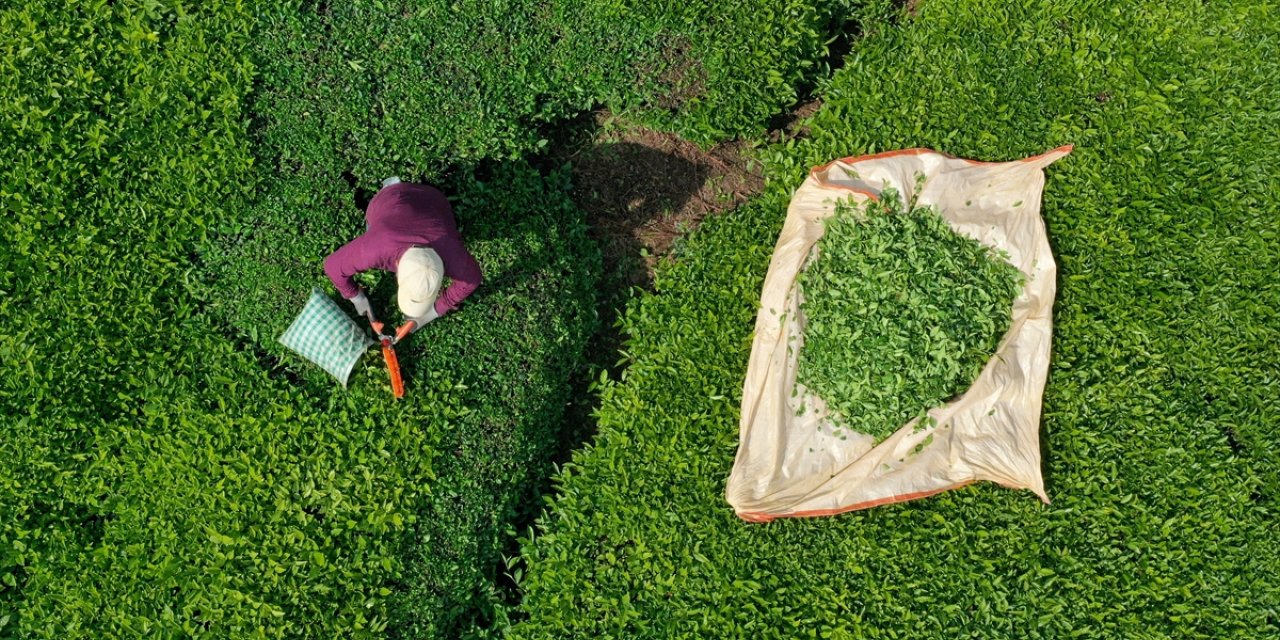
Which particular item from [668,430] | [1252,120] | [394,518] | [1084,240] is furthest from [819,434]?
[1252,120]

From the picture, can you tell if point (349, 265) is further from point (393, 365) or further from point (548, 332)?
point (548, 332)

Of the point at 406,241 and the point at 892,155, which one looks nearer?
the point at 406,241

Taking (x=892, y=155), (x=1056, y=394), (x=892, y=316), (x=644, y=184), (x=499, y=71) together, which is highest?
(x=499, y=71)

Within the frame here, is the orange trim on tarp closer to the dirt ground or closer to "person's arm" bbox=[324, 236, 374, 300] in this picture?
the dirt ground

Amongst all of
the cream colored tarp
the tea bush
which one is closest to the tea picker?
the tea bush

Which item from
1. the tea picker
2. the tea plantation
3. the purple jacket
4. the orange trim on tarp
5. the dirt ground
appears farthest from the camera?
the dirt ground

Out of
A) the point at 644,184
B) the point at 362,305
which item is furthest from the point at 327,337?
the point at 644,184
